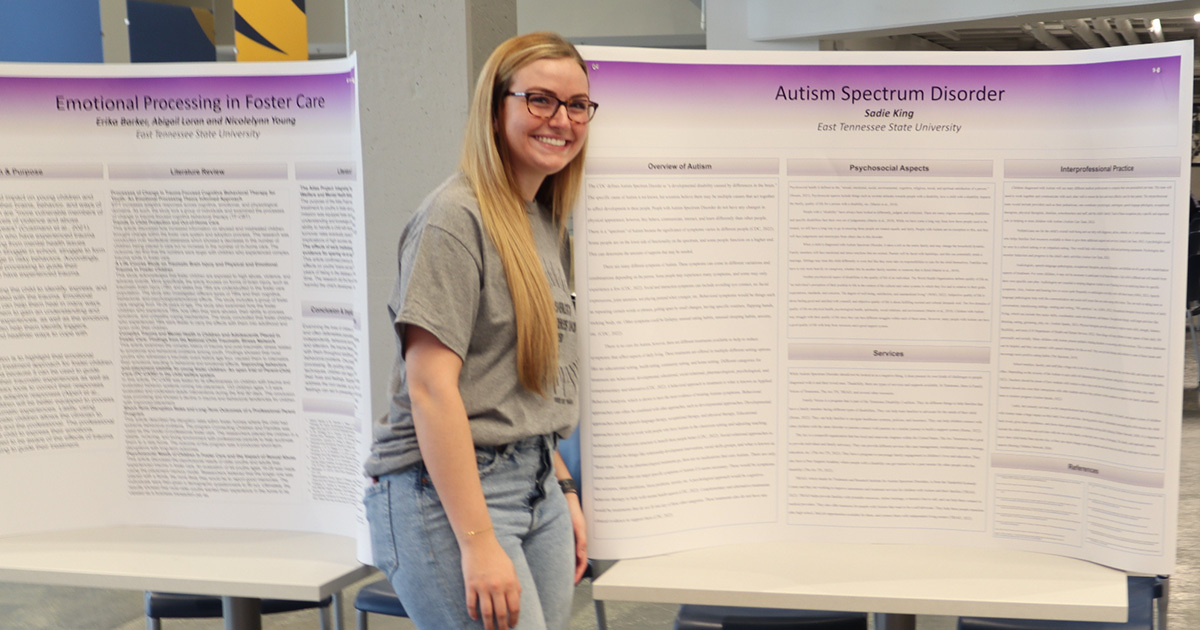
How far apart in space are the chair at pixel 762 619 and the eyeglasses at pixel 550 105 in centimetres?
117

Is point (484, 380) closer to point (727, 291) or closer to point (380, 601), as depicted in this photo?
point (727, 291)

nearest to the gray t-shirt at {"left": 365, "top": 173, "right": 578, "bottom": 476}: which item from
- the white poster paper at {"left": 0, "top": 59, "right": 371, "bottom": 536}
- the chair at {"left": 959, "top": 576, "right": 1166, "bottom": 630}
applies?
the white poster paper at {"left": 0, "top": 59, "right": 371, "bottom": 536}

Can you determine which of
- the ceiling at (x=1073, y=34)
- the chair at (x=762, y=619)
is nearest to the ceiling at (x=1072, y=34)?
the ceiling at (x=1073, y=34)

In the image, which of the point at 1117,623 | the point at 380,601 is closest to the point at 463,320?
the point at 380,601

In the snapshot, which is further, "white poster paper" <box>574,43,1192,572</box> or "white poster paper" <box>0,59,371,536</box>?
"white poster paper" <box>0,59,371,536</box>

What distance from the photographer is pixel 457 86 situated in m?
3.01

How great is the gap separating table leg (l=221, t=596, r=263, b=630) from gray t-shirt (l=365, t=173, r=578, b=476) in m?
0.62

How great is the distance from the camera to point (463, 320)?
141 cm

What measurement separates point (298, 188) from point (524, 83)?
583 mm

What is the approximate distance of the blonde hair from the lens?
4.76ft

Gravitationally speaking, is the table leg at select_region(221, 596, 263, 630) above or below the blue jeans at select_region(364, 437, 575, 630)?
below

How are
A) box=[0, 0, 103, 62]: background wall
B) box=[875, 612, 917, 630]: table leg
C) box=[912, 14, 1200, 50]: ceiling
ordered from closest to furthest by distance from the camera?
box=[875, 612, 917, 630]: table leg, box=[0, 0, 103, 62]: background wall, box=[912, 14, 1200, 50]: ceiling

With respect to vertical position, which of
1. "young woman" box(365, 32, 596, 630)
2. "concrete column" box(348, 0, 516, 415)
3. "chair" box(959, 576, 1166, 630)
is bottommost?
"chair" box(959, 576, 1166, 630)

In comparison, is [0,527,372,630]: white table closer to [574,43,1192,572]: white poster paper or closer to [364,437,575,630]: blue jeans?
[364,437,575,630]: blue jeans
